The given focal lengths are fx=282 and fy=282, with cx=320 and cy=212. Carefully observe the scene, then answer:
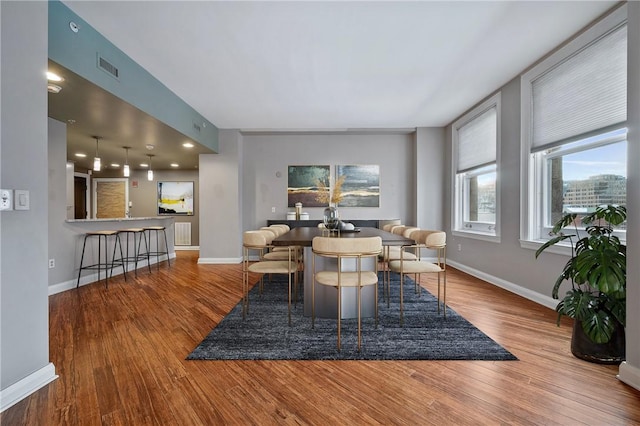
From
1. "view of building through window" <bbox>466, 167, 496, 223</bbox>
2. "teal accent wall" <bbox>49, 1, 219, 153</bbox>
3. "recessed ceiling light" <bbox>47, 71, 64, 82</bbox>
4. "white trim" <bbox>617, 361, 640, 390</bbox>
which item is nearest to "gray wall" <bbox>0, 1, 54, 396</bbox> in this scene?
"teal accent wall" <bbox>49, 1, 219, 153</bbox>

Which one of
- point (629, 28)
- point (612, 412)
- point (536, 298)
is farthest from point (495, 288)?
point (629, 28)

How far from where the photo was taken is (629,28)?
177cm

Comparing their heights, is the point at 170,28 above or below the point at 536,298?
above

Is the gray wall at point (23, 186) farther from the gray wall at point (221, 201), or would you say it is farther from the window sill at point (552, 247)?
the window sill at point (552, 247)

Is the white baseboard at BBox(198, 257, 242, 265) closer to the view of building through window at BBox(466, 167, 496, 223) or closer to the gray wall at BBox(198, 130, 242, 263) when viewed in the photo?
the gray wall at BBox(198, 130, 242, 263)

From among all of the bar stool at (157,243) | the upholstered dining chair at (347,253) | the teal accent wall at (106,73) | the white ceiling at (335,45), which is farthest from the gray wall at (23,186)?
the bar stool at (157,243)

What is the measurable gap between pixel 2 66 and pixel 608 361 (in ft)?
13.9

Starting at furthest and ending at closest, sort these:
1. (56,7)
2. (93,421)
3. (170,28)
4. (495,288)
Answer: (495,288) → (170,28) → (56,7) → (93,421)

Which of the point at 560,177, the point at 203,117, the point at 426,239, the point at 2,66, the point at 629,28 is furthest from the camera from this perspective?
the point at 203,117

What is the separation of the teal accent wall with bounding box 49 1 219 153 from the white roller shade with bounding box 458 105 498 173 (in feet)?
15.3

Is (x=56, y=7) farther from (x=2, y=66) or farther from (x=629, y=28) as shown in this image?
(x=629, y=28)

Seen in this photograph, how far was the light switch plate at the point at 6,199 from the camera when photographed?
5.09ft

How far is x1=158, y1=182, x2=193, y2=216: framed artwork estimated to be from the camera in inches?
319

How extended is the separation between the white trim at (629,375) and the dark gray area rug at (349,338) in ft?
1.82
